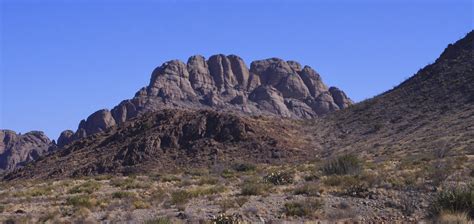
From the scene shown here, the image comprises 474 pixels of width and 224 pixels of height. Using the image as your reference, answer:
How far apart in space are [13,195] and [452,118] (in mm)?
40962

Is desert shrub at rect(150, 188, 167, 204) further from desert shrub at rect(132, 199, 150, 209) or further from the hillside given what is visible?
desert shrub at rect(132, 199, 150, 209)

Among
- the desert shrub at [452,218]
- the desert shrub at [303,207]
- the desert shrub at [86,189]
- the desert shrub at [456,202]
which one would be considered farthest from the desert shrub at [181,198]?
the desert shrub at [452,218]

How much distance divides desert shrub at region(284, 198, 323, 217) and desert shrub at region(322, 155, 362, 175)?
12991 mm

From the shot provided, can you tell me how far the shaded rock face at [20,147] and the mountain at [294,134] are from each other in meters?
60.9

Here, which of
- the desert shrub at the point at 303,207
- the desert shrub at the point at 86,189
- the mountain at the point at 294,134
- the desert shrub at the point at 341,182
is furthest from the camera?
the mountain at the point at 294,134

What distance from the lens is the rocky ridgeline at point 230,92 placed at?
386 feet

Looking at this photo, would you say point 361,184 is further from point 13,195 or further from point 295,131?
point 295,131

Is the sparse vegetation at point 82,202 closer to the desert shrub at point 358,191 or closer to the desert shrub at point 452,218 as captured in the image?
the desert shrub at point 358,191

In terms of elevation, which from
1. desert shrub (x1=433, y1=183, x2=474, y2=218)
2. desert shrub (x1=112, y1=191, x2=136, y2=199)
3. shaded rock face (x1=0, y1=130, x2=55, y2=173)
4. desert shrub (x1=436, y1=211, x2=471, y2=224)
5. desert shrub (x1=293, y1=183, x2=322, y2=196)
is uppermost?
shaded rock face (x1=0, y1=130, x2=55, y2=173)

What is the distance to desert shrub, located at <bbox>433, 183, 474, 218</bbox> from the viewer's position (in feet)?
62.5

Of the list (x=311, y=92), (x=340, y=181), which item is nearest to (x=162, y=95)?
(x=311, y=92)

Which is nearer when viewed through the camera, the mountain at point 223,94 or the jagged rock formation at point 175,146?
the jagged rock formation at point 175,146

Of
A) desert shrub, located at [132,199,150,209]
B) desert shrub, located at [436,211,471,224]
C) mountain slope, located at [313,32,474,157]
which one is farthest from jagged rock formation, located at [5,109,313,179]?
desert shrub, located at [436,211,471,224]

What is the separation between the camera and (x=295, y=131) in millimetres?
74438
